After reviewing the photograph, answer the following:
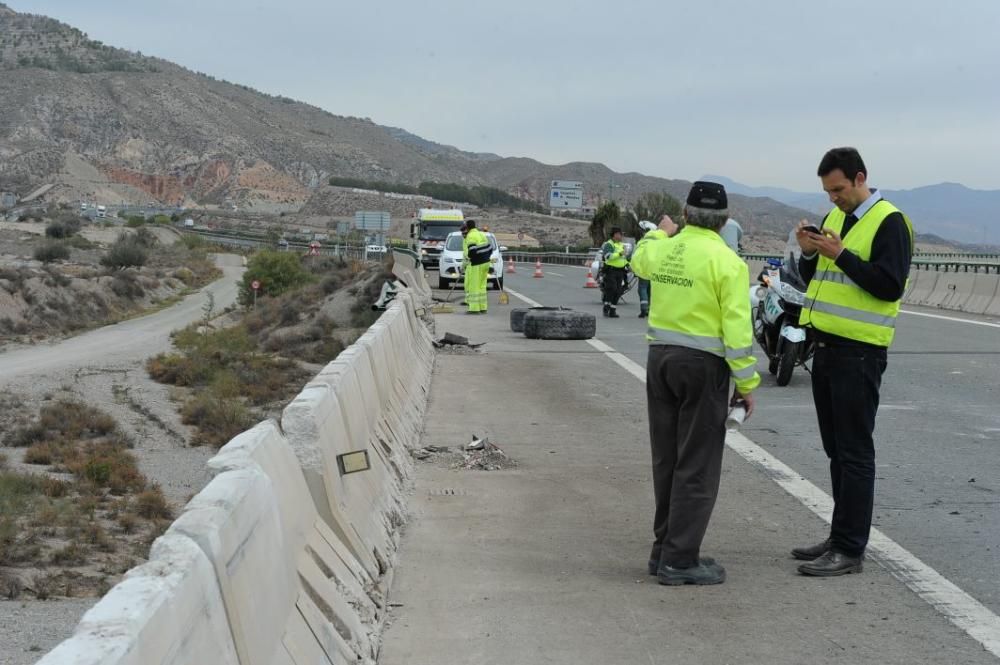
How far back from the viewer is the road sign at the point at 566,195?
12738 centimetres

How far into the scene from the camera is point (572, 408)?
41.8ft

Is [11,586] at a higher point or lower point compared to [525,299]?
lower

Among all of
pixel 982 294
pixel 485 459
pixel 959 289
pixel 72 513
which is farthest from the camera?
pixel 959 289

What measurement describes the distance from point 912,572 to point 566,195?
122m

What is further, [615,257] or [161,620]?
[615,257]

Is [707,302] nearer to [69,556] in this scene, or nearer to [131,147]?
[69,556]

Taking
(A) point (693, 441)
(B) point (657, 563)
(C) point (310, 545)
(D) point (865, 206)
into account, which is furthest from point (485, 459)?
(C) point (310, 545)

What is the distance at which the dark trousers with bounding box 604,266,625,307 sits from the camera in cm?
2488

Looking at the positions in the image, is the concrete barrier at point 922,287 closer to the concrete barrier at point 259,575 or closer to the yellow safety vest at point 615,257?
the yellow safety vest at point 615,257

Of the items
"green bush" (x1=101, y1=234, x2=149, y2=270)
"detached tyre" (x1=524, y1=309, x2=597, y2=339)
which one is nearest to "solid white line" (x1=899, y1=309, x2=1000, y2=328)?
"detached tyre" (x1=524, y1=309, x2=597, y2=339)

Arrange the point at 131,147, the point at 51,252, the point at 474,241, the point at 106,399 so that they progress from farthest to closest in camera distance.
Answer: the point at 131,147 < the point at 51,252 < the point at 106,399 < the point at 474,241

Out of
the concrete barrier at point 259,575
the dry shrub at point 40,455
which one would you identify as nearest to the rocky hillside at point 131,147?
the dry shrub at point 40,455

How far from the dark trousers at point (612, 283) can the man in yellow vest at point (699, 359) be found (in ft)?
60.1

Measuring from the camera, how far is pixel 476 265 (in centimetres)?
2444
